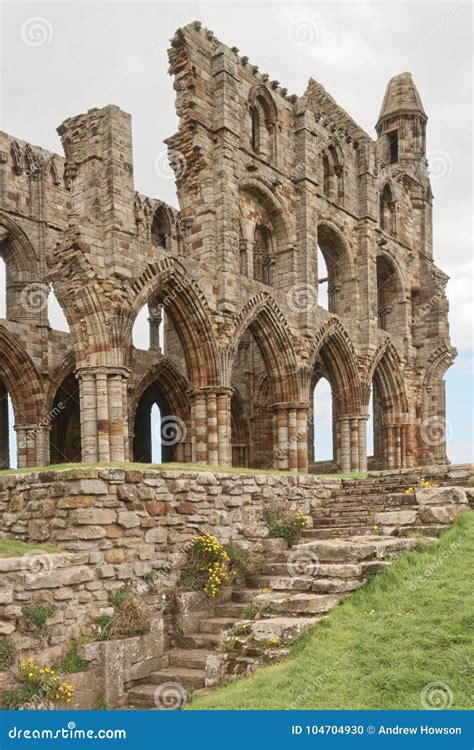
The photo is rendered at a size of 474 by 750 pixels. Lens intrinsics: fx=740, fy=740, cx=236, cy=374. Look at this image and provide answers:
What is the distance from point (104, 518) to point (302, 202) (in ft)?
53.4

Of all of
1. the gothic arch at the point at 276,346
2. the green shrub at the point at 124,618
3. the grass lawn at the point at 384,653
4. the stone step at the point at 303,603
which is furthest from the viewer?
the gothic arch at the point at 276,346

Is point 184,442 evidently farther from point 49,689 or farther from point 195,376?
point 49,689

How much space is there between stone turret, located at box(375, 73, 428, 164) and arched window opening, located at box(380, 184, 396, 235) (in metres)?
2.60

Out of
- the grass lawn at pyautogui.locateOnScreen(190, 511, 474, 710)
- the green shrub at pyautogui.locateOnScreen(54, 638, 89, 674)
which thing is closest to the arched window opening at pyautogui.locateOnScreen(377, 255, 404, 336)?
the grass lawn at pyautogui.locateOnScreen(190, 511, 474, 710)

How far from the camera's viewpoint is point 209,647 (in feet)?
28.7

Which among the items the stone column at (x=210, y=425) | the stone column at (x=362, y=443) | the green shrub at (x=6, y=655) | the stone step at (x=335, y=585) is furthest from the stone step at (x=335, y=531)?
the stone column at (x=362, y=443)

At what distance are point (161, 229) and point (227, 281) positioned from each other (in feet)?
27.8

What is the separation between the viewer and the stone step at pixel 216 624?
29.4ft

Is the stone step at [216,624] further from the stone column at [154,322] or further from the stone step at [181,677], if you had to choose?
the stone column at [154,322]

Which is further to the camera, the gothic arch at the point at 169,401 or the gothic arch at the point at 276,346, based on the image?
the gothic arch at the point at 169,401

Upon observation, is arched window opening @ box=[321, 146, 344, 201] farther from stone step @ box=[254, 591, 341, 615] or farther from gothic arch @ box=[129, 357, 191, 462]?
stone step @ box=[254, 591, 341, 615]

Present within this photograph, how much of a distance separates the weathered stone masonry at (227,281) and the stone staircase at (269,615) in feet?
24.0

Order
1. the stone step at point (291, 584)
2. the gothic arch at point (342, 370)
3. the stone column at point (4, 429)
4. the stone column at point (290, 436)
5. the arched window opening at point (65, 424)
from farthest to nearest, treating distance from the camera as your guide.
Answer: the gothic arch at point (342, 370) → the arched window opening at point (65, 424) → the stone column at point (4, 429) → the stone column at point (290, 436) → the stone step at point (291, 584)

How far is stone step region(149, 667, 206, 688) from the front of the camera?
7.98 m
